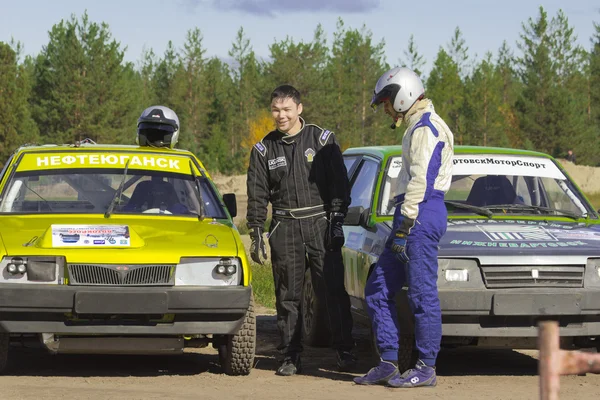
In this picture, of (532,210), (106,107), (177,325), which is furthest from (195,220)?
(106,107)

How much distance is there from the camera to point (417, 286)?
275 inches

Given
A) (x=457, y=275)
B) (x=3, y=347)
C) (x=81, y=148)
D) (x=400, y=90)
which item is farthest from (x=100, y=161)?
(x=457, y=275)

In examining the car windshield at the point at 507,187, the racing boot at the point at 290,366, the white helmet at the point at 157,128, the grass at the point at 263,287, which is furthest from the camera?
the grass at the point at 263,287

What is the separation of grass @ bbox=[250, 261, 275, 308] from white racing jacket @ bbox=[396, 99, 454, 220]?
536cm

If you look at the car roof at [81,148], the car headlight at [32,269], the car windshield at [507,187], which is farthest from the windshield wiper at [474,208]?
the car headlight at [32,269]

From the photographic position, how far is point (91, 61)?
70.6 meters

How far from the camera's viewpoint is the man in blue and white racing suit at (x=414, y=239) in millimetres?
6992

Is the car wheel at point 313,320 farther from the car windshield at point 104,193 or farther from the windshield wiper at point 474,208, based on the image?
the windshield wiper at point 474,208

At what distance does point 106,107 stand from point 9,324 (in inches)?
2459

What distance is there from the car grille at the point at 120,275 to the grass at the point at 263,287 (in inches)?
206

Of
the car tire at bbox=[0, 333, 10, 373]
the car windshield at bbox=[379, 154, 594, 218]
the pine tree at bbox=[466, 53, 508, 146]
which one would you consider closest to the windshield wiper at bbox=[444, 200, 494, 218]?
the car windshield at bbox=[379, 154, 594, 218]

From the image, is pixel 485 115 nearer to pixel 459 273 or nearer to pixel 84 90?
pixel 84 90

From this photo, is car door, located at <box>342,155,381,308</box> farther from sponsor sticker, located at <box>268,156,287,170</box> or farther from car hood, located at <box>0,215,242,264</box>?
car hood, located at <box>0,215,242,264</box>

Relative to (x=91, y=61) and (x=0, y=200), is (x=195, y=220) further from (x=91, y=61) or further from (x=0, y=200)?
(x=91, y=61)
